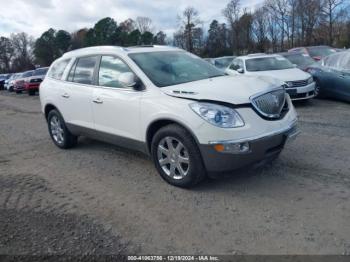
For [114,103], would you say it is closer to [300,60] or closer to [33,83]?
[300,60]

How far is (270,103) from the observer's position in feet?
14.2

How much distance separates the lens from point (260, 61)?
11.0 m

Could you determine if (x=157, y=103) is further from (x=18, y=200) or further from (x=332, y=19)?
(x=332, y=19)

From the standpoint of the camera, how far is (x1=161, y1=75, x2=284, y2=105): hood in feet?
13.5

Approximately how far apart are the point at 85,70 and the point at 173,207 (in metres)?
2.98

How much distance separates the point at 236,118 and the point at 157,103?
40.6 inches

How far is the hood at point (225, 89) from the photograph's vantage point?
411 cm

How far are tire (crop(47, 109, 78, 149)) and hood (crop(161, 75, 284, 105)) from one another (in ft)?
9.42

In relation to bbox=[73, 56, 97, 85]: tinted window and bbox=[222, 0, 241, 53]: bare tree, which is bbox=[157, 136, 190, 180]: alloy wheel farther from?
bbox=[222, 0, 241, 53]: bare tree

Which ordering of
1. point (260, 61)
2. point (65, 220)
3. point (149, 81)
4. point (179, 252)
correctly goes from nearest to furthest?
point (179, 252), point (65, 220), point (149, 81), point (260, 61)

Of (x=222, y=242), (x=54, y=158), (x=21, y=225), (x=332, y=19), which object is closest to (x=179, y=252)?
(x=222, y=242)

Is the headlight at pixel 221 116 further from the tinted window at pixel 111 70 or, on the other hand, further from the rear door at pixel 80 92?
the rear door at pixel 80 92

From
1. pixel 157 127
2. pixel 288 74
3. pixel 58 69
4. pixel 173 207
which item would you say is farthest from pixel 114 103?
pixel 288 74

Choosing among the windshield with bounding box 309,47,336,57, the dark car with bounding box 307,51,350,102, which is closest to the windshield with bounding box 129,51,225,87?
the dark car with bounding box 307,51,350,102
